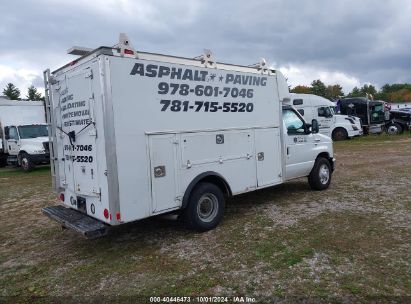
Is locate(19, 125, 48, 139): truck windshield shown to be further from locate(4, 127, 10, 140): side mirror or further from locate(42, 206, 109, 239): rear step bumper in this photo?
locate(42, 206, 109, 239): rear step bumper

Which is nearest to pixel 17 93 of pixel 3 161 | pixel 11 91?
pixel 11 91

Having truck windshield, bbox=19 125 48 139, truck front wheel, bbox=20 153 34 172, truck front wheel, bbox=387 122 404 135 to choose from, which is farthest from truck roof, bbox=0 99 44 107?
truck front wheel, bbox=387 122 404 135

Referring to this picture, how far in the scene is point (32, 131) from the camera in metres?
17.3

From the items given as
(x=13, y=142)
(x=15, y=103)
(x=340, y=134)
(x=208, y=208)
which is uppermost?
(x=15, y=103)

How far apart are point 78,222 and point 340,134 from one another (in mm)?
21719

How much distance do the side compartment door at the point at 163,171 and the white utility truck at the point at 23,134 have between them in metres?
11.7

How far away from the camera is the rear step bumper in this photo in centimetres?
487

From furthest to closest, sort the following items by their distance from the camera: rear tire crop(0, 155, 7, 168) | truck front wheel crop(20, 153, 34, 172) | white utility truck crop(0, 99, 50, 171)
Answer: rear tire crop(0, 155, 7, 168), white utility truck crop(0, 99, 50, 171), truck front wheel crop(20, 153, 34, 172)

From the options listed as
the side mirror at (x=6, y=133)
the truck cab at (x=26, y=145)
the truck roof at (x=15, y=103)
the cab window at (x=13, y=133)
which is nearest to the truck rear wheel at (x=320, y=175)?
the truck cab at (x=26, y=145)

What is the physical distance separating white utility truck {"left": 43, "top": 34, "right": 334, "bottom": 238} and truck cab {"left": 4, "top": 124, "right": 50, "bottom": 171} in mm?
10716

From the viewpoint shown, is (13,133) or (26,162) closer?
(26,162)

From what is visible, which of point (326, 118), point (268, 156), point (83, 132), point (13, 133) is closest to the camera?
point (83, 132)

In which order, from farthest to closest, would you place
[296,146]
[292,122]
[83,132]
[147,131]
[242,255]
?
[292,122] < [296,146] < [83,132] < [147,131] < [242,255]

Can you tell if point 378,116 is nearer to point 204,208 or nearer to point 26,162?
point 26,162
